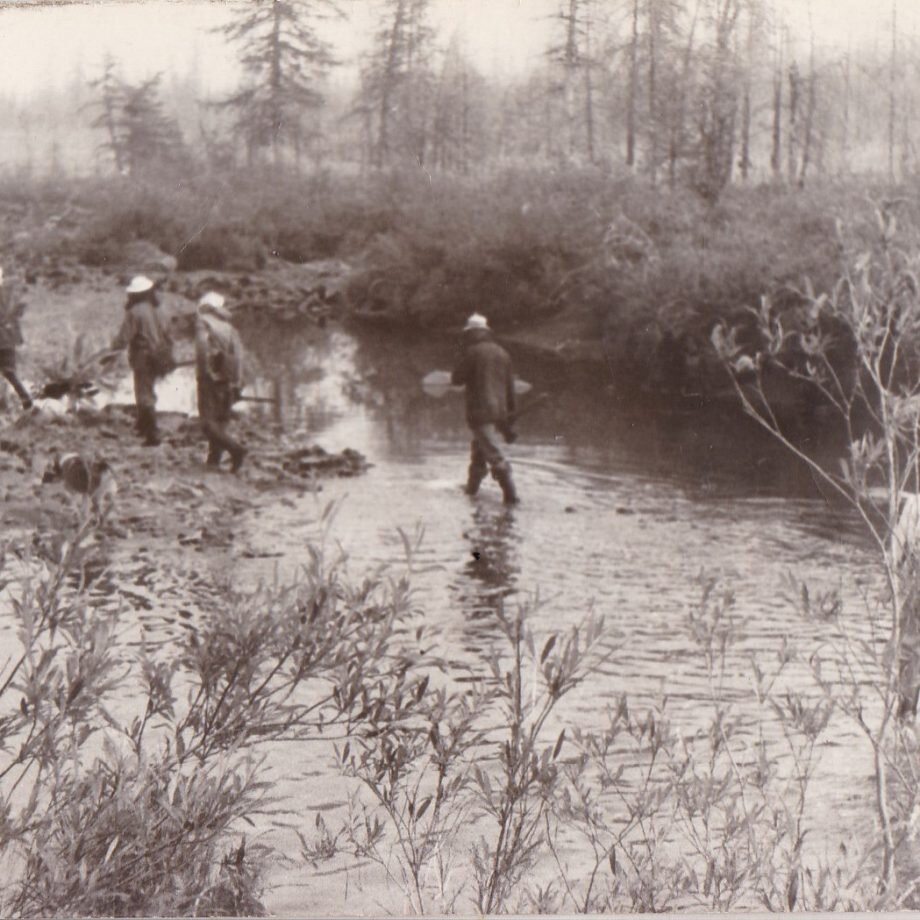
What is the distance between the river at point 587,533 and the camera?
4.56m

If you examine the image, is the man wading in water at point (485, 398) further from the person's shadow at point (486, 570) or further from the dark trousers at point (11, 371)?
the dark trousers at point (11, 371)

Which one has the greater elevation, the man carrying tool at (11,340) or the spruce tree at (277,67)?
the spruce tree at (277,67)

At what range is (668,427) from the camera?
5.88 m

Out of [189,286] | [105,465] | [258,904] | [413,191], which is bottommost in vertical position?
[258,904]

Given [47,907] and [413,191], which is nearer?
[47,907]

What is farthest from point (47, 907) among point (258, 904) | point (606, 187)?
point (606, 187)

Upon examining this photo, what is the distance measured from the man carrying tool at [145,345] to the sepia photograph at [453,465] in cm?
3

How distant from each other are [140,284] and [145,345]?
14.2 inches

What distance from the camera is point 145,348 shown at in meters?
6.53

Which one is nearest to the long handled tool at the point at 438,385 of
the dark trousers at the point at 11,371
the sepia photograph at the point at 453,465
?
the sepia photograph at the point at 453,465

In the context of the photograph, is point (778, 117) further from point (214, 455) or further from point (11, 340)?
point (214, 455)

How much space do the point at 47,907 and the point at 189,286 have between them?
3.53 meters

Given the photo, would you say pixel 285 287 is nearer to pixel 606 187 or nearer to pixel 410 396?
pixel 410 396

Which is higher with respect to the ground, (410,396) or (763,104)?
(763,104)
